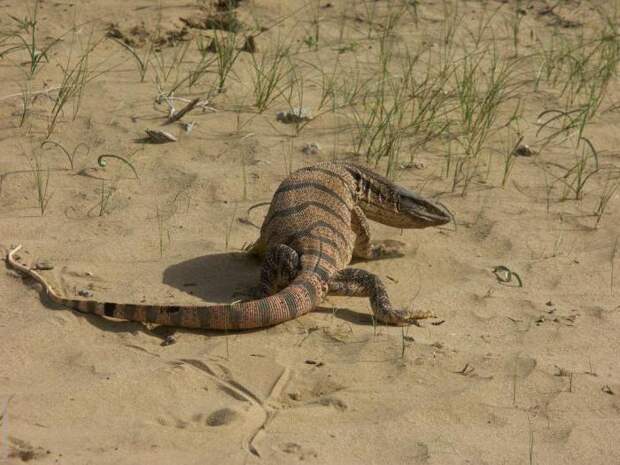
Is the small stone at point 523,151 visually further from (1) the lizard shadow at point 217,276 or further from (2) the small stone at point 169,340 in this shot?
(2) the small stone at point 169,340

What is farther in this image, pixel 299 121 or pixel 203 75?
pixel 203 75

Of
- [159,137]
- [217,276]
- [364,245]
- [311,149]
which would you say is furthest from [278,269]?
[159,137]

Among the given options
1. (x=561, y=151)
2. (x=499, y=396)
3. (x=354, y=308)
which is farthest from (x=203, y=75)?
(x=499, y=396)

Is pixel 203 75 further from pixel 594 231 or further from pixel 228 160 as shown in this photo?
pixel 594 231

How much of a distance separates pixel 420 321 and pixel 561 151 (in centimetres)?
303

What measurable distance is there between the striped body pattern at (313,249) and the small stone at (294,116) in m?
1.51

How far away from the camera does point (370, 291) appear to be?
5.41 meters

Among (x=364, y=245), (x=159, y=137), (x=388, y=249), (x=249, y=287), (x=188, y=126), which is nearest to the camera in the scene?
(x=249, y=287)

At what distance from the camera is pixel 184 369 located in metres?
4.55

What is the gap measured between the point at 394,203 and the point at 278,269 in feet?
4.09

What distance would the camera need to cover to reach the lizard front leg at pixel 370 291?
5.26m

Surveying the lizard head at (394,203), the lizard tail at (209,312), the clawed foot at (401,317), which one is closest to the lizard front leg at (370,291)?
the clawed foot at (401,317)

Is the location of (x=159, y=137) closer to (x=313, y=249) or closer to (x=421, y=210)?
(x=421, y=210)

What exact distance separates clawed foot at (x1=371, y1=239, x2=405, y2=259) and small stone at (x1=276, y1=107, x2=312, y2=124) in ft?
5.76
